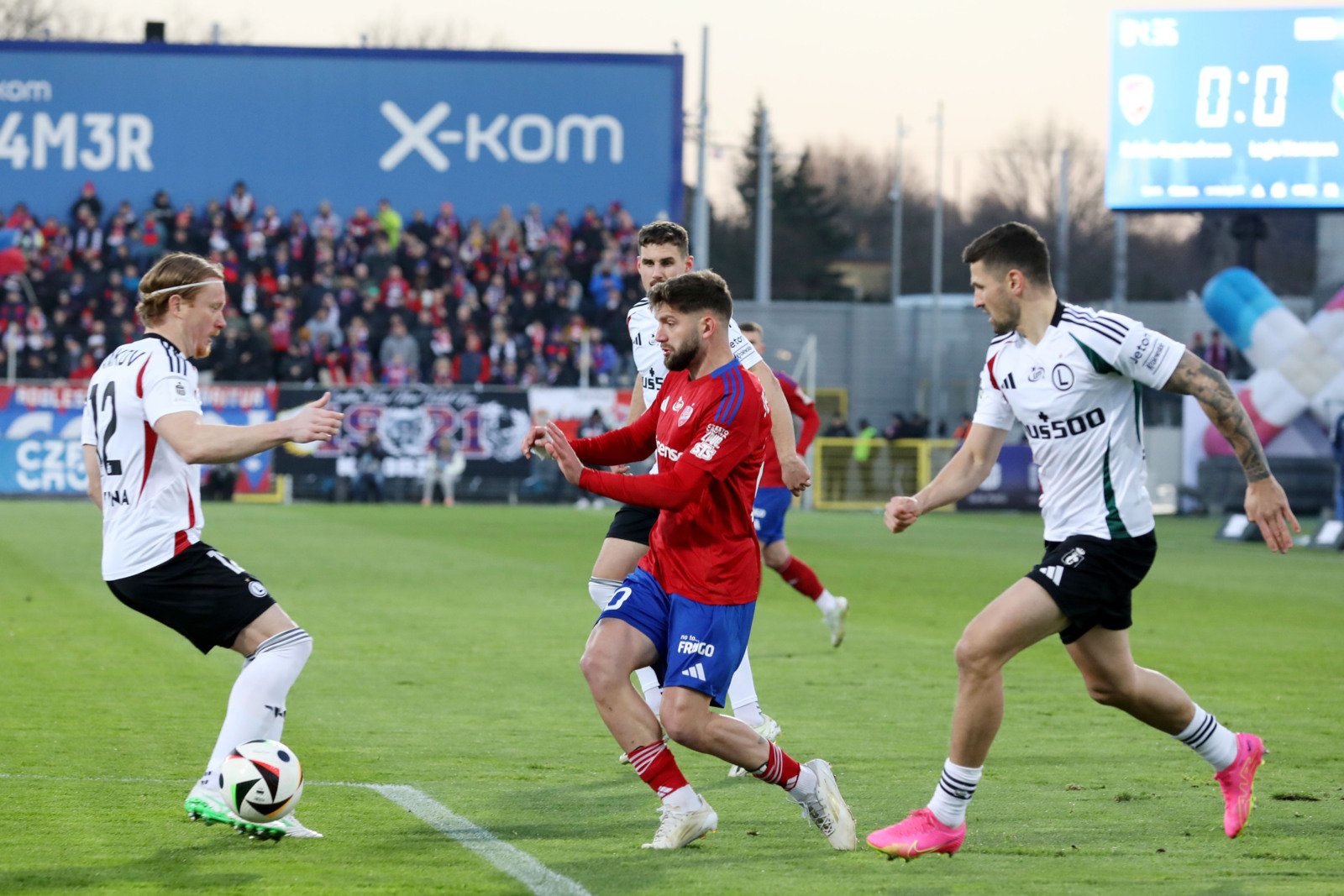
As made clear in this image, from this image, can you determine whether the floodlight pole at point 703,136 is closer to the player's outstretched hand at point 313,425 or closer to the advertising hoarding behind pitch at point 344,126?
the advertising hoarding behind pitch at point 344,126

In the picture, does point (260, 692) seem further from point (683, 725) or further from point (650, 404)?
point (650, 404)

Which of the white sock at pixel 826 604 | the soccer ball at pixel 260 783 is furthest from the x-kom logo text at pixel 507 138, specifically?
the soccer ball at pixel 260 783

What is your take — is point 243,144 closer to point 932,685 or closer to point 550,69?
point 550,69

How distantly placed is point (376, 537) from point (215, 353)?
1068 cm

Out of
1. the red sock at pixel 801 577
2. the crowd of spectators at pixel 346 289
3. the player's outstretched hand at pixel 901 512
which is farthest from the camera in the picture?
the crowd of spectators at pixel 346 289

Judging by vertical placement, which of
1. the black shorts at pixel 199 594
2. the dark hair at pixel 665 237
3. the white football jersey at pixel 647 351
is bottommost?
the black shorts at pixel 199 594

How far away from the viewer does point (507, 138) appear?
39250mm

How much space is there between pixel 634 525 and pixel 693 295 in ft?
6.84

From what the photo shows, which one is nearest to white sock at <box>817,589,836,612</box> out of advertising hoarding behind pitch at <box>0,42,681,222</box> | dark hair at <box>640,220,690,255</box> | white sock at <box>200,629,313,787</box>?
dark hair at <box>640,220,690,255</box>

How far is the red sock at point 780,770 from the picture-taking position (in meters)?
5.92

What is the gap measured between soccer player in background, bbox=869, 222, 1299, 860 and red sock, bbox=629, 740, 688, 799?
65 centimetres

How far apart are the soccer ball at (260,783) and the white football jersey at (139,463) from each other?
2.45 ft

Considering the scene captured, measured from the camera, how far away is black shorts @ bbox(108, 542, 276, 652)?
5922 millimetres

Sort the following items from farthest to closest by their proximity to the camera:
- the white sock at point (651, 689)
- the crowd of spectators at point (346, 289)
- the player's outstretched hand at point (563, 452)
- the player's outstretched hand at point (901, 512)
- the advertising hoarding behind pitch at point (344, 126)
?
the advertising hoarding behind pitch at point (344, 126), the crowd of spectators at point (346, 289), the white sock at point (651, 689), the player's outstretched hand at point (901, 512), the player's outstretched hand at point (563, 452)
